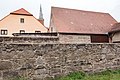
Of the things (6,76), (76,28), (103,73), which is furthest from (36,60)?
(76,28)

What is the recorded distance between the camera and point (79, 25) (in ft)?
79.3

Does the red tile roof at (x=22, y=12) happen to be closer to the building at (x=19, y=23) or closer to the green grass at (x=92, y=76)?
the building at (x=19, y=23)

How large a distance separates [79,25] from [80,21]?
3.92ft

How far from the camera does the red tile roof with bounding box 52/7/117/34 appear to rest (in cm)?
2320

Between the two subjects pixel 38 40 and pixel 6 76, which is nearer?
pixel 6 76

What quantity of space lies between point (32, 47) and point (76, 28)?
1639 centimetres

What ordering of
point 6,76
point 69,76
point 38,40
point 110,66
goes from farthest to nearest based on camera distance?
point 38,40, point 110,66, point 69,76, point 6,76

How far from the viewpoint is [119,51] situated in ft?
30.7

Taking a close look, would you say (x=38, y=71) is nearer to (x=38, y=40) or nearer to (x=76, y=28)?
(x=38, y=40)

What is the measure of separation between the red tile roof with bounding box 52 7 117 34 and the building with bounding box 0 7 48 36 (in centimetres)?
614

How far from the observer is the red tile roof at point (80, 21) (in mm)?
23203

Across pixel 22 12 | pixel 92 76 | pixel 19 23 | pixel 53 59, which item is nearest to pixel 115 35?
pixel 19 23

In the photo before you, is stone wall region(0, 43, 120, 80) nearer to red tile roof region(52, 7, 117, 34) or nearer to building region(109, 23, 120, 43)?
red tile roof region(52, 7, 117, 34)

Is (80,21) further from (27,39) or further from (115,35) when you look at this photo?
(27,39)
